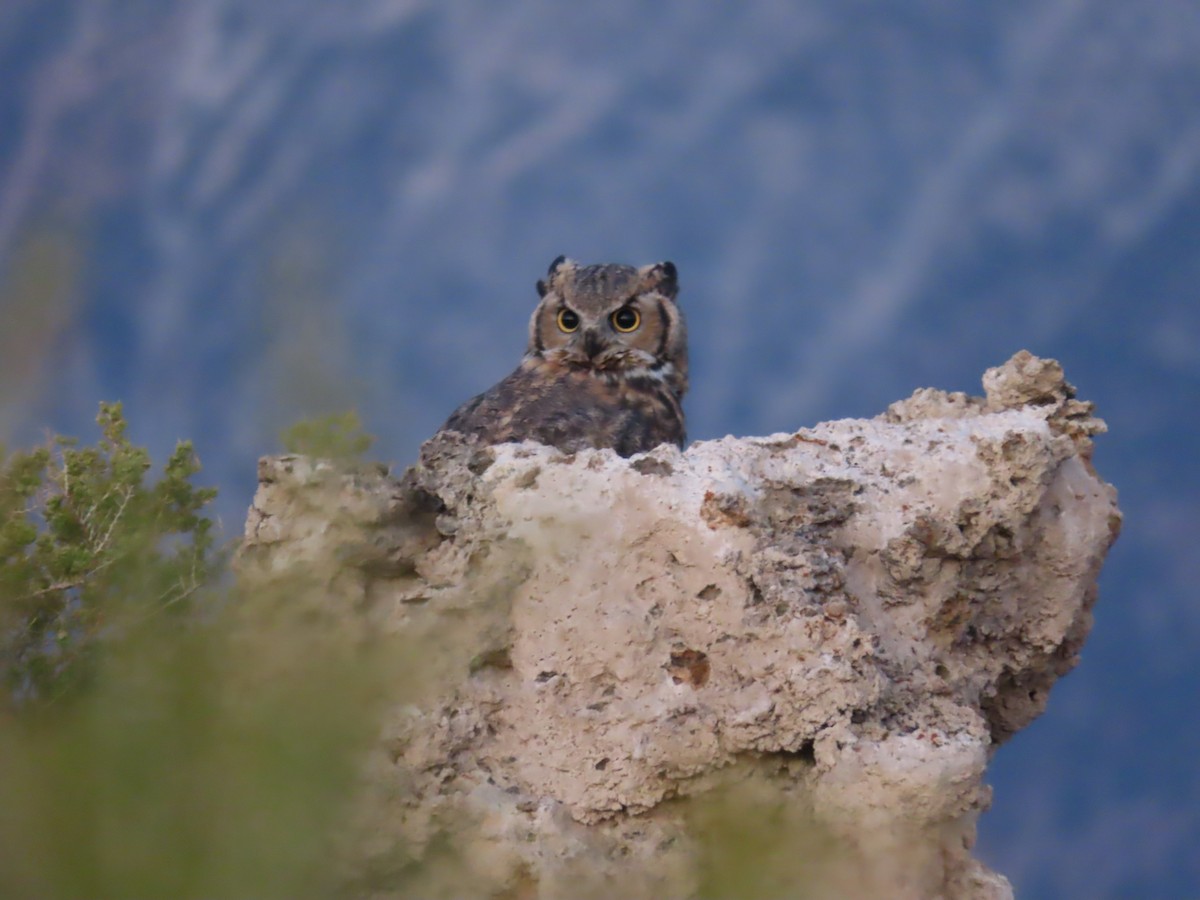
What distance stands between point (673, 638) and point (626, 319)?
2.84m

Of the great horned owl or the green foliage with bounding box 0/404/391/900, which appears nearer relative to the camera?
the green foliage with bounding box 0/404/391/900

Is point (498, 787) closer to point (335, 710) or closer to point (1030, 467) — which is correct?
point (1030, 467)

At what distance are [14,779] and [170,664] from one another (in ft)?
0.40

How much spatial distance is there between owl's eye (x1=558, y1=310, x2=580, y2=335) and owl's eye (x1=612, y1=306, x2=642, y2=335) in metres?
0.16

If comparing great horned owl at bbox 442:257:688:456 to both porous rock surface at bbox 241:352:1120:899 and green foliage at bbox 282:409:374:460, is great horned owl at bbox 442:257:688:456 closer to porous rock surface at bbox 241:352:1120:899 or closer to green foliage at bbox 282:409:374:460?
porous rock surface at bbox 241:352:1120:899

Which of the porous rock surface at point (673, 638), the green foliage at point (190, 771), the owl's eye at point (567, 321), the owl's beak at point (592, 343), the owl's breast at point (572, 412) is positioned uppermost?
the owl's eye at point (567, 321)

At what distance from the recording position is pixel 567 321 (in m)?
5.18

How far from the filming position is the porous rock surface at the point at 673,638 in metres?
2.32

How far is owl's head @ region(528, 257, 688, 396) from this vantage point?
16.8 feet

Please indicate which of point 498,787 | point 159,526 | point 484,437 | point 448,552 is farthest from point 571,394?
point 159,526

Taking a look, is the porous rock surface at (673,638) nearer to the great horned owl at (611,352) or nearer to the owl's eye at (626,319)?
the great horned owl at (611,352)

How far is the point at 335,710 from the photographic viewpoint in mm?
799

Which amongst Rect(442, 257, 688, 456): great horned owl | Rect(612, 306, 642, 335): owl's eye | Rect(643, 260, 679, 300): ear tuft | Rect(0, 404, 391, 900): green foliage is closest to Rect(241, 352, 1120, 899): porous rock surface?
Rect(0, 404, 391, 900): green foliage

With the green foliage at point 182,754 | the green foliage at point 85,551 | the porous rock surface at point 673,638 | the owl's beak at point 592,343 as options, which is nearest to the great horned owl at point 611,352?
the owl's beak at point 592,343
